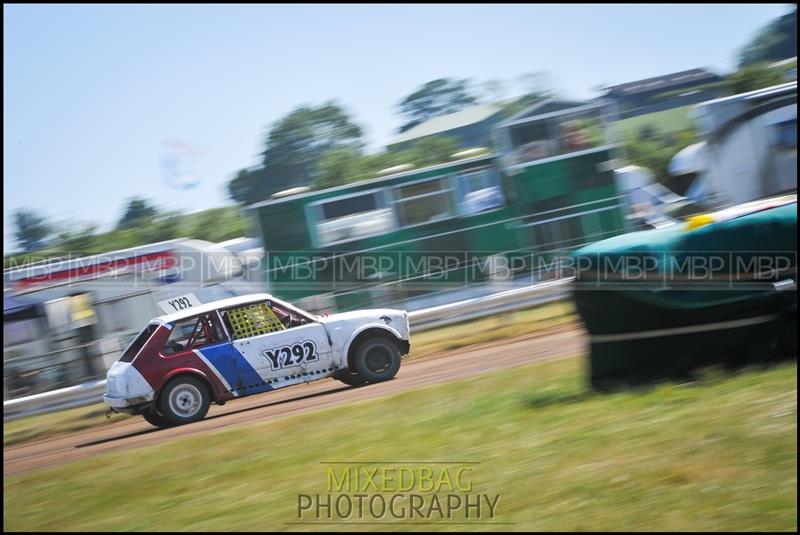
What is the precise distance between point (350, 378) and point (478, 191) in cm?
681

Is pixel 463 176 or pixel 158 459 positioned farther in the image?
pixel 463 176

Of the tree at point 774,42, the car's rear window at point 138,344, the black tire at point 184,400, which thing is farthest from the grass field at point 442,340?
the tree at point 774,42

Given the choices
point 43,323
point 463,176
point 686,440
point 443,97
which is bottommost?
point 686,440

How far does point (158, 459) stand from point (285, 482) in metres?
2.04

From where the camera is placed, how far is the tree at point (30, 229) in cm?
2338

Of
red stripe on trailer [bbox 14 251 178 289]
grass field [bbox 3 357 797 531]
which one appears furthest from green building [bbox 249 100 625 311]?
grass field [bbox 3 357 797 531]

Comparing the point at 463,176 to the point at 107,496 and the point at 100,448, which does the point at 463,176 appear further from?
the point at 107,496

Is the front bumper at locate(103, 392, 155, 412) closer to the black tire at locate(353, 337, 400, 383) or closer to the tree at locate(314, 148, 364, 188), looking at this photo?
the black tire at locate(353, 337, 400, 383)

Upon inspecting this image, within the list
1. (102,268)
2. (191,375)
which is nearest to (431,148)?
(102,268)

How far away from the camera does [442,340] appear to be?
13.9 m

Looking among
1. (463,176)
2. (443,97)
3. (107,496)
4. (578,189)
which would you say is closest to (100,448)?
(107,496)

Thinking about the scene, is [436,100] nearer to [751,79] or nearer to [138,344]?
[751,79]

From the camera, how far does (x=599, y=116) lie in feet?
54.0

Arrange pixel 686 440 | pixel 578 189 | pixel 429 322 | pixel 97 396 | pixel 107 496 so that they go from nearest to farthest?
pixel 686 440 → pixel 107 496 → pixel 97 396 → pixel 429 322 → pixel 578 189
